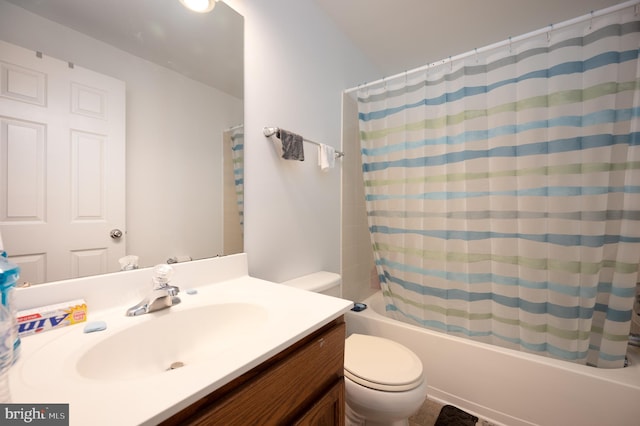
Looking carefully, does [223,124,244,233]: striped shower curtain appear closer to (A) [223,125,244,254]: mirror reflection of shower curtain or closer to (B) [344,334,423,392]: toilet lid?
(A) [223,125,244,254]: mirror reflection of shower curtain

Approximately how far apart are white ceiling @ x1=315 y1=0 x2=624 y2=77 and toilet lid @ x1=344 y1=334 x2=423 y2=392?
1.98m

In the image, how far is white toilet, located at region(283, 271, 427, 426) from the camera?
2.97 ft

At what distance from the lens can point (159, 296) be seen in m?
0.72

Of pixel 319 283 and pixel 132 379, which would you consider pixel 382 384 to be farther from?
pixel 132 379

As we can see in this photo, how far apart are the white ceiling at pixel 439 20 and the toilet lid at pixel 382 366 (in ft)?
6.50

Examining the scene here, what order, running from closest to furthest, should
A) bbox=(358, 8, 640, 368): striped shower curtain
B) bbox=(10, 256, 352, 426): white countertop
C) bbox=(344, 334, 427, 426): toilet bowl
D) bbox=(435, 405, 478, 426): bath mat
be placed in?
bbox=(10, 256, 352, 426): white countertop < bbox=(344, 334, 427, 426): toilet bowl < bbox=(358, 8, 640, 368): striped shower curtain < bbox=(435, 405, 478, 426): bath mat

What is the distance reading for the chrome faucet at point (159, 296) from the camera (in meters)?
0.70

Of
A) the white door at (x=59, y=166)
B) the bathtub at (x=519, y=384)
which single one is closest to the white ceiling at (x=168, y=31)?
the white door at (x=59, y=166)

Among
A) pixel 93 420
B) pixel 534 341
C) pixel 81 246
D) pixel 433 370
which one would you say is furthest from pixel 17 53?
pixel 534 341

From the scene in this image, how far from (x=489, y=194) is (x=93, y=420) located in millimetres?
1536

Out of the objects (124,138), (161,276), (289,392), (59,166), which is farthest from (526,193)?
(59,166)

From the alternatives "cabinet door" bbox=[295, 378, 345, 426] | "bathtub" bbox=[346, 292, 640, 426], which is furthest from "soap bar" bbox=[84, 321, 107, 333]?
"bathtub" bbox=[346, 292, 640, 426]

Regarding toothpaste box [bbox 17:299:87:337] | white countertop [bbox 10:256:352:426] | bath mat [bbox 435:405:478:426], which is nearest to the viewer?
white countertop [bbox 10:256:352:426]

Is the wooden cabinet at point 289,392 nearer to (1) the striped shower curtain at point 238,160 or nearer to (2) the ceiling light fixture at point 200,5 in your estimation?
(1) the striped shower curtain at point 238,160
